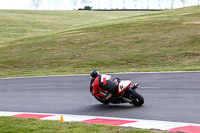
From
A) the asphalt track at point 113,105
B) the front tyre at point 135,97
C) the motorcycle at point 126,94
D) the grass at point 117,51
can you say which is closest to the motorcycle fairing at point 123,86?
the motorcycle at point 126,94

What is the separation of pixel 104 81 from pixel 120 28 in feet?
102

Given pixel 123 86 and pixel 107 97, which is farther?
pixel 107 97

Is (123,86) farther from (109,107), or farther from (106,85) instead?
(109,107)

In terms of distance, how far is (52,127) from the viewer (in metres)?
8.09

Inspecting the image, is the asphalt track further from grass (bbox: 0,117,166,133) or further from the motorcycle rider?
grass (bbox: 0,117,166,133)

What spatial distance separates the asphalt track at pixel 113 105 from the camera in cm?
967

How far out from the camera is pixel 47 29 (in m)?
64.3

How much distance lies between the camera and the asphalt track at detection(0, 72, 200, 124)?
967 cm

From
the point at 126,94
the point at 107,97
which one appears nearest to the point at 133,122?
the point at 126,94

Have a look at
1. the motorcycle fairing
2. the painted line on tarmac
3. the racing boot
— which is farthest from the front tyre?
the painted line on tarmac

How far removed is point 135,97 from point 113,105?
1.15m

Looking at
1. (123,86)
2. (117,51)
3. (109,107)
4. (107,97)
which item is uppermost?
(117,51)

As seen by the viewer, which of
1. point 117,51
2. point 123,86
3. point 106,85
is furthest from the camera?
point 117,51

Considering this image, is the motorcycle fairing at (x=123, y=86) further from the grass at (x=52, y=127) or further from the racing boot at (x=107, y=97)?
the grass at (x=52, y=127)
